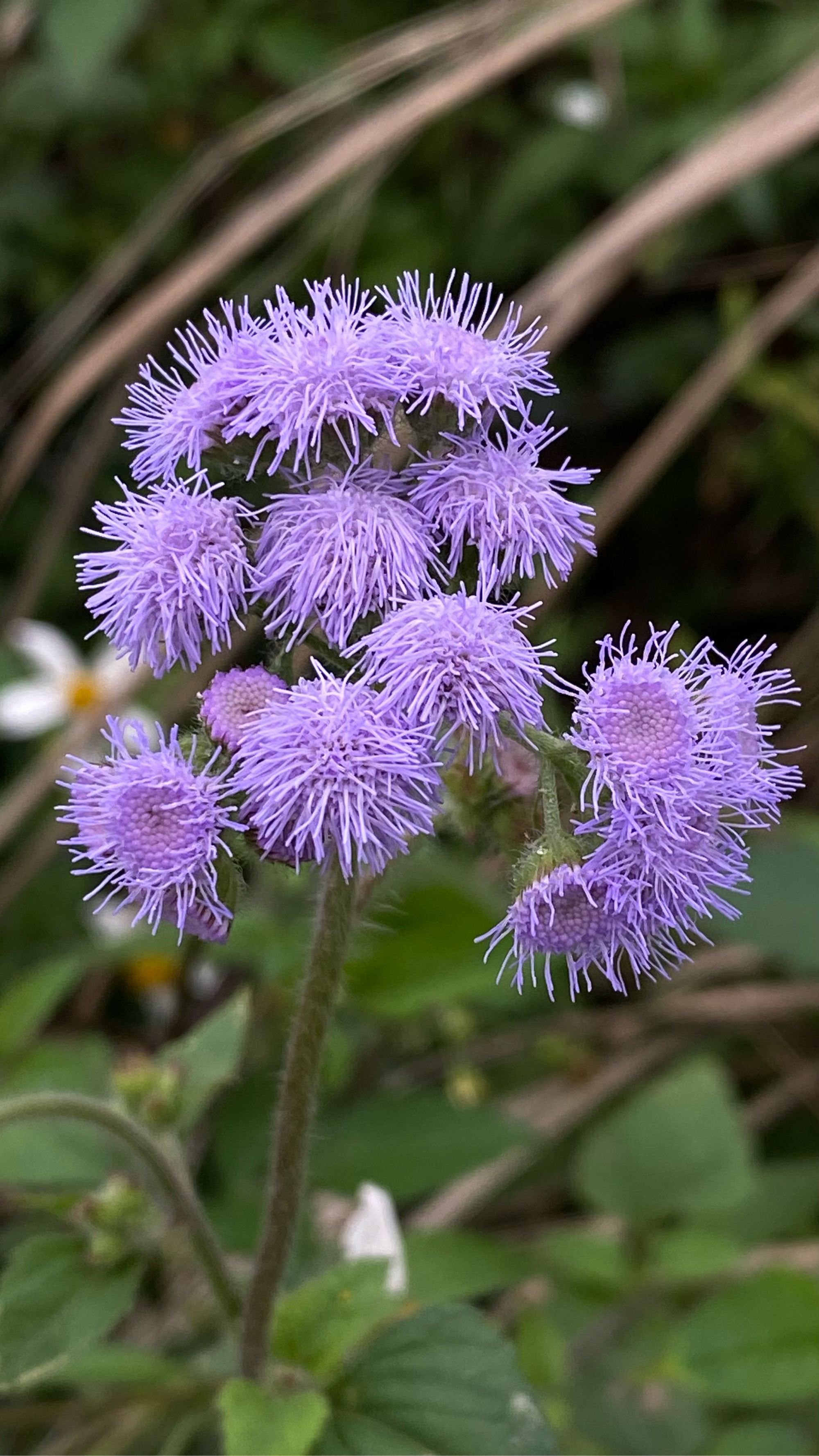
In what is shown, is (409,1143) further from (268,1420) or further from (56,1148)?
(268,1420)

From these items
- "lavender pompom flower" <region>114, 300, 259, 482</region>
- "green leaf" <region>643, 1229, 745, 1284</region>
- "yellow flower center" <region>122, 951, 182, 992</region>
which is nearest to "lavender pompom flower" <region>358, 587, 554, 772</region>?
"lavender pompom flower" <region>114, 300, 259, 482</region>

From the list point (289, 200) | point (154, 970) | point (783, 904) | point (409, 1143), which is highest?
point (289, 200)

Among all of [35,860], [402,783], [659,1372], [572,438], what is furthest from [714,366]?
[402,783]

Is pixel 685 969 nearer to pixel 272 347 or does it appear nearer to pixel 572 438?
pixel 572 438

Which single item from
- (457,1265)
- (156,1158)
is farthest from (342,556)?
(457,1265)

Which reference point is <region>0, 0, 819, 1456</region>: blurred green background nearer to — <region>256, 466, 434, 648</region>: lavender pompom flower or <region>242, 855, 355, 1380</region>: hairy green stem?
<region>242, 855, 355, 1380</region>: hairy green stem

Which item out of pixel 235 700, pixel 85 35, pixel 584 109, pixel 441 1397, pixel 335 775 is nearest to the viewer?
pixel 335 775

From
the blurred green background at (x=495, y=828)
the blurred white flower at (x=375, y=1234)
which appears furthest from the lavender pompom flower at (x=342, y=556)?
the blurred white flower at (x=375, y=1234)
